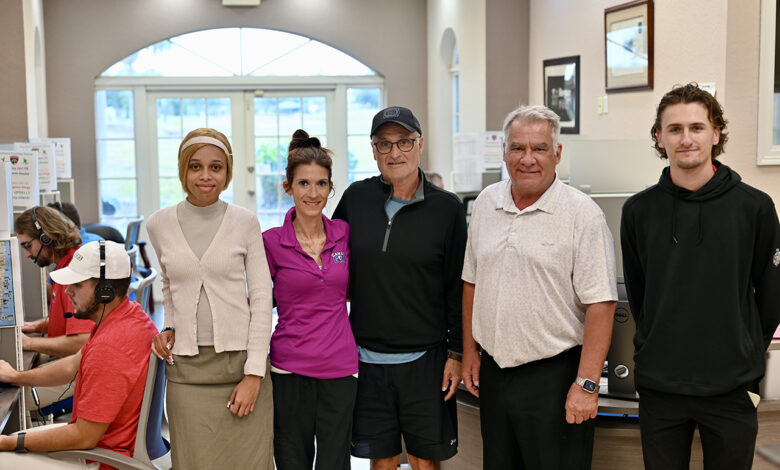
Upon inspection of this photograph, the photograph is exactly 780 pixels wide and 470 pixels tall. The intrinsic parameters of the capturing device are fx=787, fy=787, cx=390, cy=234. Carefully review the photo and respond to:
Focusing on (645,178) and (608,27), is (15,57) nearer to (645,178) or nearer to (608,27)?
(608,27)

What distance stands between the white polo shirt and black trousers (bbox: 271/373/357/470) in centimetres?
50

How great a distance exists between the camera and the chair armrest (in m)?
2.37

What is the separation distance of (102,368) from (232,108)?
7.06m

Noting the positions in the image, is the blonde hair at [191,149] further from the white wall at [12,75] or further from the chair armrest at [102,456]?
the white wall at [12,75]

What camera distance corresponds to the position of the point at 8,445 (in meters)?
2.41

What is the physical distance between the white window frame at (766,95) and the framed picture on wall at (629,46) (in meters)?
1.04

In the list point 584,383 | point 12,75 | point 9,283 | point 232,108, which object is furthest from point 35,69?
point 584,383

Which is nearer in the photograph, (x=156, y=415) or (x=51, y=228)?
(x=156, y=415)

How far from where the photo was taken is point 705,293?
215 cm

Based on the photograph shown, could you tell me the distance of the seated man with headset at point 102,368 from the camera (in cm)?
238

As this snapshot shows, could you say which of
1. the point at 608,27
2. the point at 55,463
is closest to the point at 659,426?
the point at 55,463

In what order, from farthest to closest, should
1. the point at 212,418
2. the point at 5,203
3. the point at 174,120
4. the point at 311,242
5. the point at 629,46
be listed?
the point at 174,120 < the point at 629,46 < the point at 5,203 < the point at 311,242 < the point at 212,418

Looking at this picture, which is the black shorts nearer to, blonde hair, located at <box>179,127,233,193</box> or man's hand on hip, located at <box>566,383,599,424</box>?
man's hand on hip, located at <box>566,383,599,424</box>

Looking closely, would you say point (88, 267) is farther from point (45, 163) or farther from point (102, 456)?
point (45, 163)
